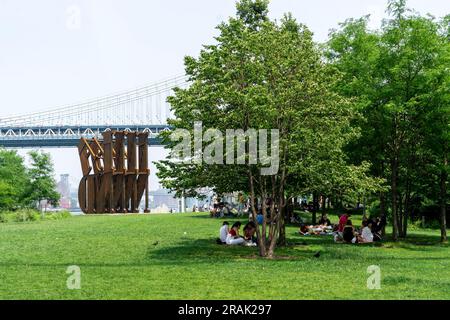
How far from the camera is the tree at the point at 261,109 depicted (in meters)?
18.7

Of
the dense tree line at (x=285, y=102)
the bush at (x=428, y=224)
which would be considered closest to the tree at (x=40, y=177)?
the bush at (x=428, y=224)

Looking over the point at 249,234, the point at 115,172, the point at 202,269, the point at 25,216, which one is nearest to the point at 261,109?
the point at 202,269

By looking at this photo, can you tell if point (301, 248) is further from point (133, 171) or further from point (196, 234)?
point (133, 171)

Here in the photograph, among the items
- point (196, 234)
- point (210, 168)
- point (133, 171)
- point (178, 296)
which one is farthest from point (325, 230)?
point (133, 171)

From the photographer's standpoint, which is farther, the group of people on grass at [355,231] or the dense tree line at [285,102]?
the group of people on grass at [355,231]

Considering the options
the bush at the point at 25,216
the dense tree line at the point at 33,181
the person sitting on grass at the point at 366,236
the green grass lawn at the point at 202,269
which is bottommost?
the green grass lawn at the point at 202,269

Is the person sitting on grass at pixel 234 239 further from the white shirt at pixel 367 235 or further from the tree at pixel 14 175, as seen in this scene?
the tree at pixel 14 175

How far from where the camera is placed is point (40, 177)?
63.7 m

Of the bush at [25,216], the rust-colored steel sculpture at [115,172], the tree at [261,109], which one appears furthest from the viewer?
the rust-colored steel sculpture at [115,172]

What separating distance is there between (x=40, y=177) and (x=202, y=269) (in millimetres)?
51168

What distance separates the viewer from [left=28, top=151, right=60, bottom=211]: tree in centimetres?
6322

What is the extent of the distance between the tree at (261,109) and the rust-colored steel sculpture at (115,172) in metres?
35.3

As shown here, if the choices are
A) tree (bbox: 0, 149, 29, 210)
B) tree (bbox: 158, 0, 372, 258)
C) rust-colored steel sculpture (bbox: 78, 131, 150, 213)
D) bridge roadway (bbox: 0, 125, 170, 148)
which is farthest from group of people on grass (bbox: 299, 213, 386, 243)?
bridge roadway (bbox: 0, 125, 170, 148)
